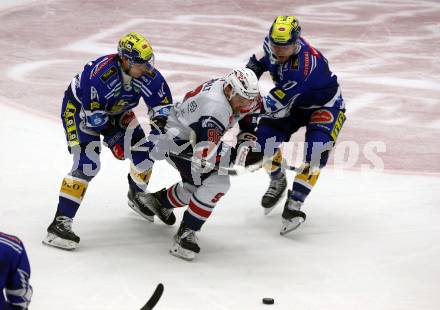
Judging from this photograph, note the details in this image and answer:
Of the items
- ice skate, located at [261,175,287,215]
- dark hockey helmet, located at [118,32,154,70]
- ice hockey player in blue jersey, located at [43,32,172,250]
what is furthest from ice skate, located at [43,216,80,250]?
ice skate, located at [261,175,287,215]

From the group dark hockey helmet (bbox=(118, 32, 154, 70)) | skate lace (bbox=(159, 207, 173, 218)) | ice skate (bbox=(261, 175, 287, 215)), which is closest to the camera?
dark hockey helmet (bbox=(118, 32, 154, 70))

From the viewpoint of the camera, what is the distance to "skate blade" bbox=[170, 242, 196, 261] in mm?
5805

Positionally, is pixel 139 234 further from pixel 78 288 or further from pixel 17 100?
pixel 17 100

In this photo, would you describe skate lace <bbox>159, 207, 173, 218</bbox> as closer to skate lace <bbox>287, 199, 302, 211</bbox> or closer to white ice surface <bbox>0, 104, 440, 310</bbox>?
white ice surface <bbox>0, 104, 440, 310</bbox>

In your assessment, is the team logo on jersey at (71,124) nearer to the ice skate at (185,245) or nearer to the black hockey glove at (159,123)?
the black hockey glove at (159,123)

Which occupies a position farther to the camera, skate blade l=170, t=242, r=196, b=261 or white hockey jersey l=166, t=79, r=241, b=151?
skate blade l=170, t=242, r=196, b=261

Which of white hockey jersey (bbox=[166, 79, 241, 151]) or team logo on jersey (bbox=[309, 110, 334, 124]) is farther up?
white hockey jersey (bbox=[166, 79, 241, 151])

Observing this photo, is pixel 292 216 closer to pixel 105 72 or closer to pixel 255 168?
pixel 255 168

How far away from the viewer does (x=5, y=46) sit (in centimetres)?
1123

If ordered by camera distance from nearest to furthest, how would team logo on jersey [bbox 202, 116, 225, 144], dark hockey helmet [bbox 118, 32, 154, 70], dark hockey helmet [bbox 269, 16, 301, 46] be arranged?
team logo on jersey [bbox 202, 116, 225, 144] < dark hockey helmet [bbox 118, 32, 154, 70] < dark hockey helmet [bbox 269, 16, 301, 46]

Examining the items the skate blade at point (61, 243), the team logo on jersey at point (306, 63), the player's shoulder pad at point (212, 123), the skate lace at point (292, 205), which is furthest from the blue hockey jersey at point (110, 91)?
the skate lace at point (292, 205)

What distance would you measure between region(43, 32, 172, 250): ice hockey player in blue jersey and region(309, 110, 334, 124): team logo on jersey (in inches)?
42.4

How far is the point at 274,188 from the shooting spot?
6.87m

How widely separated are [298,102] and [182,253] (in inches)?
56.2
